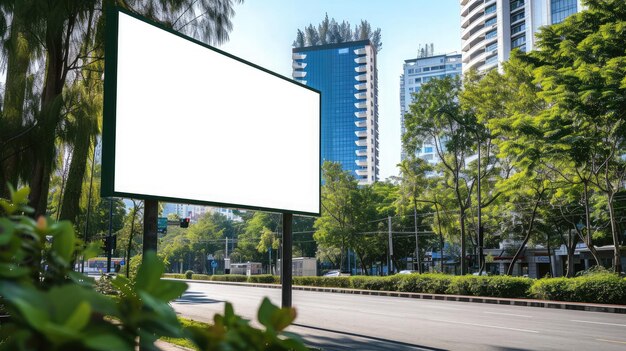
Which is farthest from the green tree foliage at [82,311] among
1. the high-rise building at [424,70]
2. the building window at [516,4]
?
the high-rise building at [424,70]

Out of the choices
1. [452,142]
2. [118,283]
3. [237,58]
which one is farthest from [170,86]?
[452,142]

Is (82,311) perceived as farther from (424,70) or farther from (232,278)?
(424,70)

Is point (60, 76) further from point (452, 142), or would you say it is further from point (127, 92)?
point (452, 142)

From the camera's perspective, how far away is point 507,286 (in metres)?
24.9

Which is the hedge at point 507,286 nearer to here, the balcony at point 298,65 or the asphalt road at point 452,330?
the asphalt road at point 452,330

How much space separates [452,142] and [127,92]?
28449 mm

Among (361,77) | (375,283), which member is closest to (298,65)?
(361,77)

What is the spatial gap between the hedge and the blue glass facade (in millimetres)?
53138

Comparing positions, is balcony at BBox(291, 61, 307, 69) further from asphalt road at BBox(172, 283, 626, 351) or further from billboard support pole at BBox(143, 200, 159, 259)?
billboard support pole at BBox(143, 200, 159, 259)

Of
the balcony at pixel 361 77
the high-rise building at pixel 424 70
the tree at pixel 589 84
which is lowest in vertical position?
the tree at pixel 589 84

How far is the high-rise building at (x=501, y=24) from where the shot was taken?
75562mm

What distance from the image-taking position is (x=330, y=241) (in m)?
45.5

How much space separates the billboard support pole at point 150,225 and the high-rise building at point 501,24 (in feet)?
215

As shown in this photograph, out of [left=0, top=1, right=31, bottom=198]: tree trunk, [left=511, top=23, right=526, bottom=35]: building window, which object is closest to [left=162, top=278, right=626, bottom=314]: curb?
[left=0, top=1, right=31, bottom=198]: tree trunk
